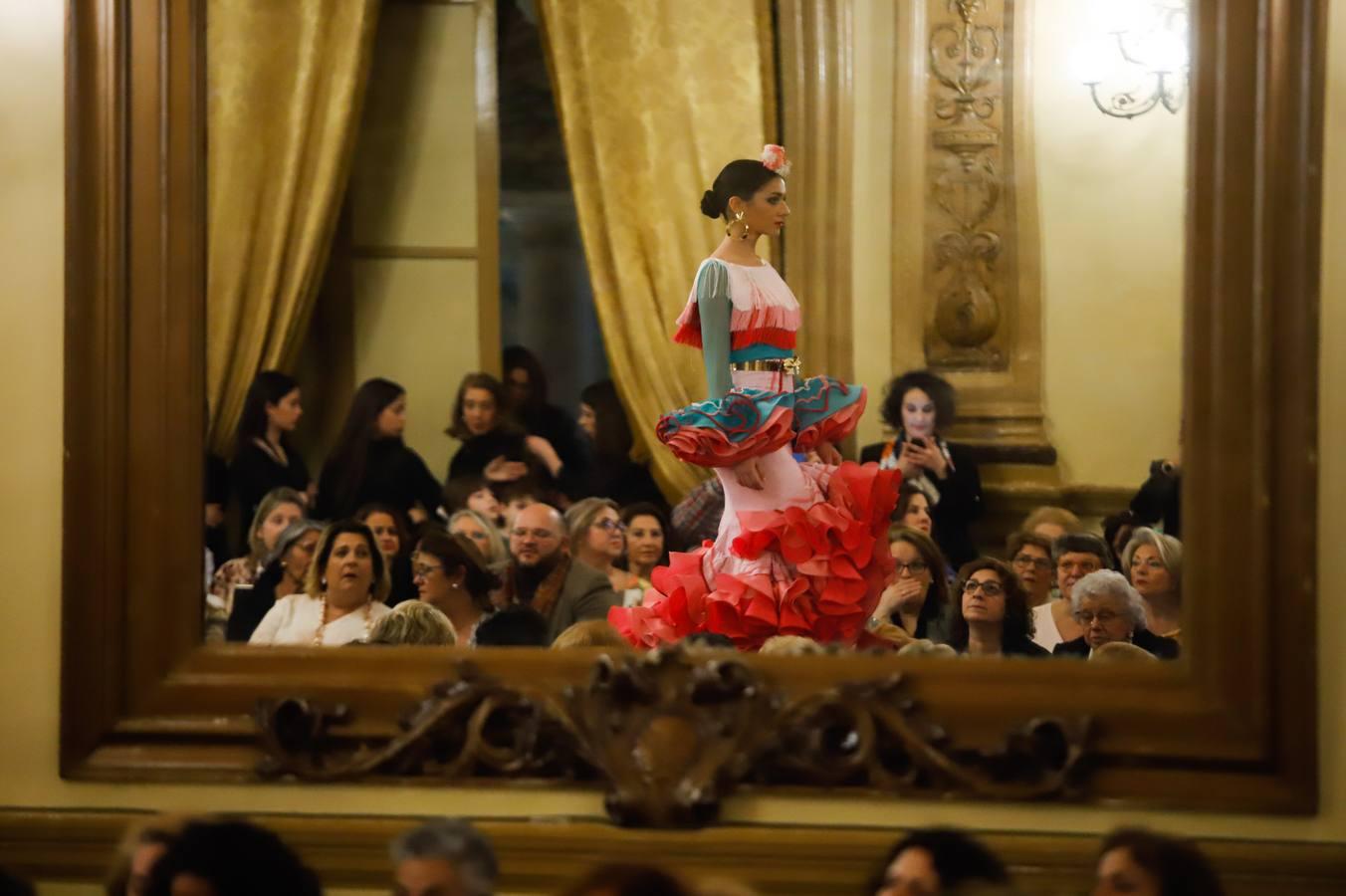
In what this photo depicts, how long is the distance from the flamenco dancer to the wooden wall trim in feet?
1.03

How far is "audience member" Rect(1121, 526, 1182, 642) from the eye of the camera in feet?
6.29

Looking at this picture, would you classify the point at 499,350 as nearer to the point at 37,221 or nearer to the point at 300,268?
the point at 300,268

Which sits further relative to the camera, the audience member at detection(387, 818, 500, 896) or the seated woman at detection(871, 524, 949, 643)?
the seated woman at detection(871, 524, 949, 643)

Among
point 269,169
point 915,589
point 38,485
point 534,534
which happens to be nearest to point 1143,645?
point 915,589

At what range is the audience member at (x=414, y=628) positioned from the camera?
205 cm

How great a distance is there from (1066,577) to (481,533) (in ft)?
2.19

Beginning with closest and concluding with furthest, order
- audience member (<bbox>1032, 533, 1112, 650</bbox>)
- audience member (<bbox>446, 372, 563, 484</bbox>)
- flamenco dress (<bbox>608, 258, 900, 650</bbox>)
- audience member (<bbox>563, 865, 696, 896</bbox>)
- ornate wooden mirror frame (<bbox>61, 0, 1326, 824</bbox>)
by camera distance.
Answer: audience member (<bbox>563, 865, 696, 896</bbox>)
ornate wooden mirror frame (<bbox>61, 0, 1326, 824</bbox>)
audience member (<bbox>1032, 533, 1112, 650</bbox>)
flamenco dress (<bbox>608, 258, 900, 650</bbox>)
audience member (<bbox>446, 372, 563, 484</bbox>)

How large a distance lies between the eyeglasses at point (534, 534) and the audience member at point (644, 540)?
0.29 ft

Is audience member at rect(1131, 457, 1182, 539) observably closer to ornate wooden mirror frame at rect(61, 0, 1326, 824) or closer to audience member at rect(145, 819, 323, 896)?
ornate wooden mirror frame at rect(61, 0, 1326, 824)

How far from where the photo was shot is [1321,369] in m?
1.86

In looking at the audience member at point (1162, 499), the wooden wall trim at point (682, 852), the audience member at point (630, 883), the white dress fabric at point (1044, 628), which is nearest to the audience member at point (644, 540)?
the wooden wall trim at point (682, 852)

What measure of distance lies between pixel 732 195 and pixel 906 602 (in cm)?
54

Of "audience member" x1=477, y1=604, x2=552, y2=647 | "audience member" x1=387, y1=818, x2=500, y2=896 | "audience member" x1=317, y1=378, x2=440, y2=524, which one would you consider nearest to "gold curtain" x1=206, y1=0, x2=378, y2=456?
"audience member" x1=317, y1=378, x2=440, y2=524

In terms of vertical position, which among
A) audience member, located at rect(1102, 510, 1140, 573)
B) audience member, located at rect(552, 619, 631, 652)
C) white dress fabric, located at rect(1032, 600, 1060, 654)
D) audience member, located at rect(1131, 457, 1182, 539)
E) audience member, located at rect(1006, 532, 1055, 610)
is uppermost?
audience member, located at rect(1131, 457, 1182, 539)
